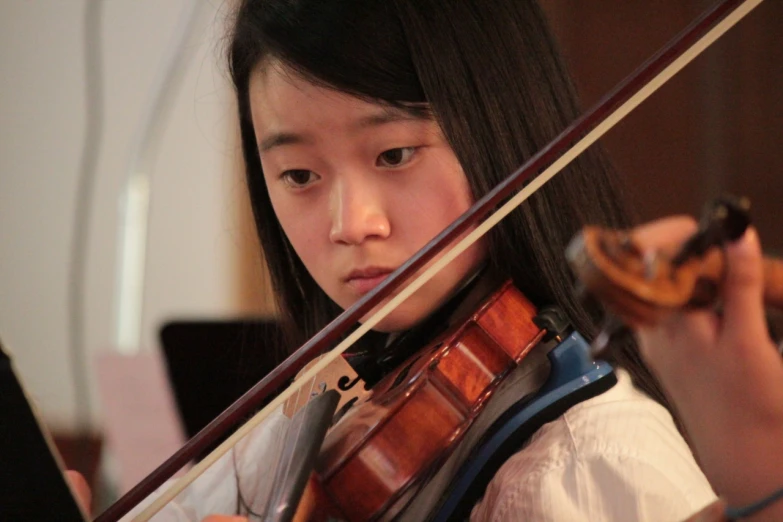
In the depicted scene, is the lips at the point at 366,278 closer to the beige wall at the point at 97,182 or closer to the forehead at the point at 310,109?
the forehead at the point at 310,109

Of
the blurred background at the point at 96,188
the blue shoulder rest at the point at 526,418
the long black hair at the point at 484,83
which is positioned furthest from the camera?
the blurred background at the point at 96,188

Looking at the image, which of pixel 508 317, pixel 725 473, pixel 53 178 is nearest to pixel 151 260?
pixel 53 178

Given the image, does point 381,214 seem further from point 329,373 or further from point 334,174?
point 329,373

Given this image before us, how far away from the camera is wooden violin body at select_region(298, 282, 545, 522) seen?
0.69 metres

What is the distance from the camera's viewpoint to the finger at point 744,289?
17.8 inches

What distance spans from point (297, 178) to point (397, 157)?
0.11m

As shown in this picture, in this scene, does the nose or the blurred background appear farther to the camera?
the blurred background

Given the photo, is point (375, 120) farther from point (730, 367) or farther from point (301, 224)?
point (730, 367)

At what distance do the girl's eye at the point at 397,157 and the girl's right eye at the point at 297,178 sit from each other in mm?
77

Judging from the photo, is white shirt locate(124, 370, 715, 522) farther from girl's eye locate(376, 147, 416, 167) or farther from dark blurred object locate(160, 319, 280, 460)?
dark blurred object locate(160, 319, 280, 460)

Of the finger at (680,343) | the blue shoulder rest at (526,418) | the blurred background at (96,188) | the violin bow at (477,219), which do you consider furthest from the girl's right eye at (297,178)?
the blurred background at (96,188)

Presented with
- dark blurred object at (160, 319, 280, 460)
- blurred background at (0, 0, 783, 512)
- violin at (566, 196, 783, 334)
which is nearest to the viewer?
violin at (566, 196, 783, 334)

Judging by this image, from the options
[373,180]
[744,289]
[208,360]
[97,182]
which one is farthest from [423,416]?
[97,182]

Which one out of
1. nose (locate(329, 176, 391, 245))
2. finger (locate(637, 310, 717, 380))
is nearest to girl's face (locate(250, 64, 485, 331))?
nose (locate(329, 176, 391, 245))
